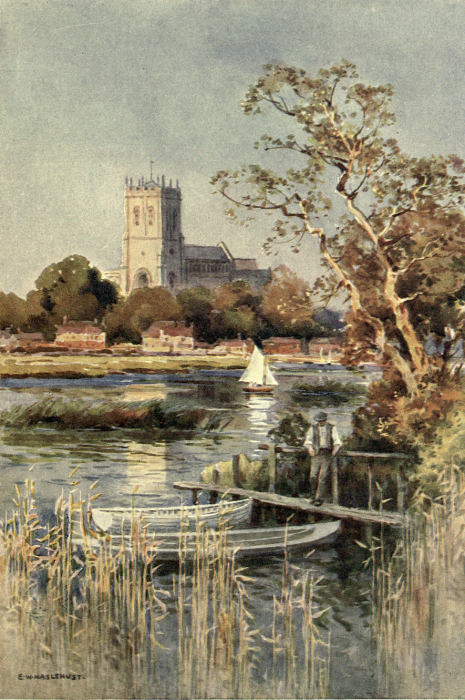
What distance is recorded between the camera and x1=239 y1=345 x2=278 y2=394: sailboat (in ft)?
21.8

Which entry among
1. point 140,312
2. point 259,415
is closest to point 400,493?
point 259,415

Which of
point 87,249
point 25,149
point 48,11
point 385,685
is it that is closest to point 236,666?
point 385,685

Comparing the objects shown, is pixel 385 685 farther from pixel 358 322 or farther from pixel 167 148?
pixel 167 148

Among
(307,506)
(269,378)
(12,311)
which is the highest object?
(12,311)

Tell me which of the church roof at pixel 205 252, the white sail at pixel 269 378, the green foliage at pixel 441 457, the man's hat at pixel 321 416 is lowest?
the green foliage at pixel 441 457

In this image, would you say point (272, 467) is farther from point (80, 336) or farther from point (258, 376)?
point (80, 336)

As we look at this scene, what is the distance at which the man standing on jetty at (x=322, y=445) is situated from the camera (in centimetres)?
636

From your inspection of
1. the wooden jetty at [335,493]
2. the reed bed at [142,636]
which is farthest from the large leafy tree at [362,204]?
the reed bed at [142,636]

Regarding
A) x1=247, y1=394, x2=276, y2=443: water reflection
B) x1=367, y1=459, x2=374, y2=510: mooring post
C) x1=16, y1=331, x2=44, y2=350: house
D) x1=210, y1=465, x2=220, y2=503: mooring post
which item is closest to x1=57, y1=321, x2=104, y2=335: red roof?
x1=16, y1=331, x2=44, y2=350: house

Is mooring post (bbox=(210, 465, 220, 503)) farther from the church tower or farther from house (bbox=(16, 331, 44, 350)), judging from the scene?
house (bbox=(16, 331, 44, 350))

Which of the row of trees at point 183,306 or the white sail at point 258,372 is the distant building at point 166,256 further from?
the white sail at point 258,372

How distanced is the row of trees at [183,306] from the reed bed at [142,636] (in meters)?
2.28

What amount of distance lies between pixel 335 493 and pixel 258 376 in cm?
134

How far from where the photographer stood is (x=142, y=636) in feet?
16.0
